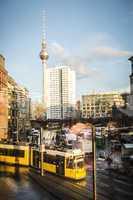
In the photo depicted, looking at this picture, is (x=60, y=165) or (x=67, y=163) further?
(x=60, y=165)

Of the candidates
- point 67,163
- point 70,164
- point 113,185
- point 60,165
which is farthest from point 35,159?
point 113,185

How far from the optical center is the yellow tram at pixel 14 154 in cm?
4079

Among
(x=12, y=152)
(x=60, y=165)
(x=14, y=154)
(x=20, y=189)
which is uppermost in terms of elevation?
(x=12, y=152)

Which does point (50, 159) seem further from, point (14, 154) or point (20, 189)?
point (14, 154)

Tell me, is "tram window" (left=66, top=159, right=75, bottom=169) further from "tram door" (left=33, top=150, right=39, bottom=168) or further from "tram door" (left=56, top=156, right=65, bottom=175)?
"tram door" (left=33, top=150, right=39, bottom=168)

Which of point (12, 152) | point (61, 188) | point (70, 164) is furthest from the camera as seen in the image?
point (12, 152)

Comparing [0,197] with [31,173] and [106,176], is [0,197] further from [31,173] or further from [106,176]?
[106,176]

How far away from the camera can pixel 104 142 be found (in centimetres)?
7394

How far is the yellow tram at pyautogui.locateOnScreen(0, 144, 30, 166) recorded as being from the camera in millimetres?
40794

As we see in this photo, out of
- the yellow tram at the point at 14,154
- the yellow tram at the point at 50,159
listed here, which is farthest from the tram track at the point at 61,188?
the yellow tram at the point at 14,154

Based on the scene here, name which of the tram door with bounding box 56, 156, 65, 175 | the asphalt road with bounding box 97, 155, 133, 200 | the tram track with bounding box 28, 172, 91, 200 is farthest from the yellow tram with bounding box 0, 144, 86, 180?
the asphalt road with bounding box 97, 155, 133, 200

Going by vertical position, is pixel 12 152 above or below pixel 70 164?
above

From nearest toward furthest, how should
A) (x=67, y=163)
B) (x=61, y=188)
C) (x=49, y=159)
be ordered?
(x=61, y=188) → (x=67, y=163) → (x=49, y=159)

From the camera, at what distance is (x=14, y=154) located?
4228cm
